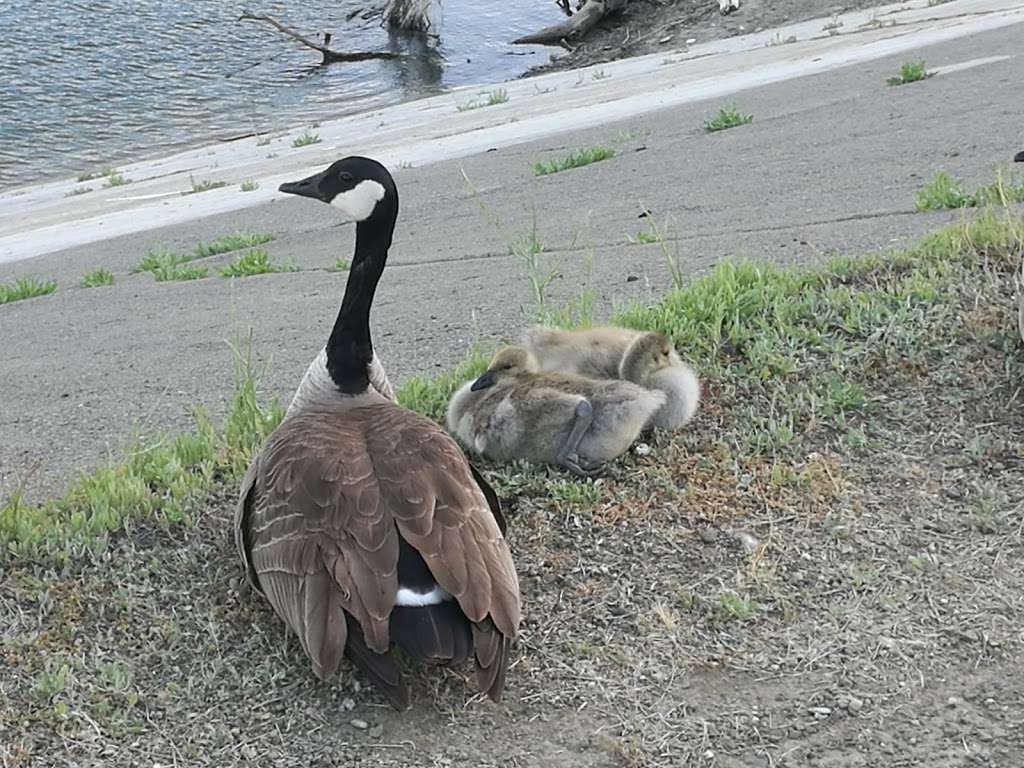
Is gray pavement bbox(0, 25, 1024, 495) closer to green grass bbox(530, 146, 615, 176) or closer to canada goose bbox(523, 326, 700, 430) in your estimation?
green grass bbox(530, 146, 615, 176)

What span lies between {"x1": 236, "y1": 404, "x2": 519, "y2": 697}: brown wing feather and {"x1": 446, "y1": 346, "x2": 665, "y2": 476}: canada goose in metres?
0.60

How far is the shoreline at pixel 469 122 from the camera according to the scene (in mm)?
12484

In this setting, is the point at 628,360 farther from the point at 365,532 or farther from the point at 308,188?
the point at 365,532

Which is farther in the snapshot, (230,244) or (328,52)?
(328,52)

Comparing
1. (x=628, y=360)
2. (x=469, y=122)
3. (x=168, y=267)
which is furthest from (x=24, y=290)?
(x=469, y=122)

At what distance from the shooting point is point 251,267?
29.6 ft

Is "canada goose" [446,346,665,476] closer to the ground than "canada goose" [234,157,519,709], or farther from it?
closer to the ground

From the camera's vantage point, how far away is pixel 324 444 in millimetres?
3859

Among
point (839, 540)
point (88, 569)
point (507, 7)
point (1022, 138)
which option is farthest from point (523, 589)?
point (507, 7)

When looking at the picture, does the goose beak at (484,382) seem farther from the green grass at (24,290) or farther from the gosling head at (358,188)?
the green grass at (24,290)

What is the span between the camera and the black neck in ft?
14.9

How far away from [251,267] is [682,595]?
5.88 meters

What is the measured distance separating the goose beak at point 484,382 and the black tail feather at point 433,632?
141 cm

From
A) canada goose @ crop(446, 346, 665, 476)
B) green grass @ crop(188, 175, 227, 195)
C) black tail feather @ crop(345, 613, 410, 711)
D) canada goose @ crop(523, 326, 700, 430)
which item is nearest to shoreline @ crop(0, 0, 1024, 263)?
green grass @ crop(188, 175, 227, 195)
